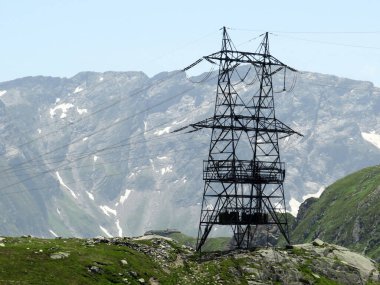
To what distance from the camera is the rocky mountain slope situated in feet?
218

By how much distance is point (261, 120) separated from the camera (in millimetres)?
100250

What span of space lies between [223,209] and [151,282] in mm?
27433

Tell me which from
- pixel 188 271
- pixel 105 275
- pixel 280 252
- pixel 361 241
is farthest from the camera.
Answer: pixel 361 241

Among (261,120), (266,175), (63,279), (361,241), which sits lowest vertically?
(361,241)

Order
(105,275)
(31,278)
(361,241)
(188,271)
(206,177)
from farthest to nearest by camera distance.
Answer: (361,241), (206,177), (188,271), (105,275), (31,278)

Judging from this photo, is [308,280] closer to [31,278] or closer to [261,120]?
[261,120]

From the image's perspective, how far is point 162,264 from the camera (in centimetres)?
7831

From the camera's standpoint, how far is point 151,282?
7162 cm

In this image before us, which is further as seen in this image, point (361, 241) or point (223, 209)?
point (361, 241)

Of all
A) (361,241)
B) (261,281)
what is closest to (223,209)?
(261,281)

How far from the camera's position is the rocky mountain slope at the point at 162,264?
66562 millimetres

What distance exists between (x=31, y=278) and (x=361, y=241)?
5495 inches

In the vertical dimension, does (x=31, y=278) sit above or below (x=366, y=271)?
above

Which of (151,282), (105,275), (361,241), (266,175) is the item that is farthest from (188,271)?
(361,241)
